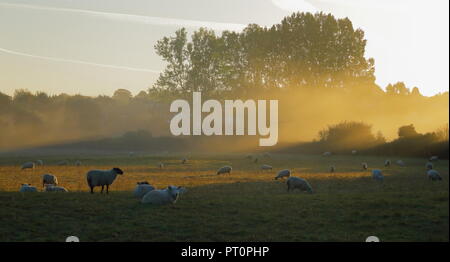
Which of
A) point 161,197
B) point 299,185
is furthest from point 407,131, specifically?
point 161,197

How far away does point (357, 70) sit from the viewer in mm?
71688

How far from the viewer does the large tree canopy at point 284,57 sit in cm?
6681

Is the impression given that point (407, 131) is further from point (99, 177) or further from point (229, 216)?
point (229, 216)

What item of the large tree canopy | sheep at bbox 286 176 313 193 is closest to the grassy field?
sheep at bbox 286 176 313 193

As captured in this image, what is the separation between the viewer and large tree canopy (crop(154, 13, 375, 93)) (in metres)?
66.8

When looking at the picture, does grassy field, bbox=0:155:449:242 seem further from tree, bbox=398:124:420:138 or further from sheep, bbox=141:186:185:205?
tree, bbox=398:124:420:138

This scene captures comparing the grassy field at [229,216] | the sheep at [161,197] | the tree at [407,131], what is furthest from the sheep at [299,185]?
the tree at [407,131]

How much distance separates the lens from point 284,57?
73250mm

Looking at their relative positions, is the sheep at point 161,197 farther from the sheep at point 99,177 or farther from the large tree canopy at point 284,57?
the large tree canopy at point 284,57

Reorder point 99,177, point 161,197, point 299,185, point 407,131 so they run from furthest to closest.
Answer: point 407,131, point 299,185, point 99,177, point 161,197

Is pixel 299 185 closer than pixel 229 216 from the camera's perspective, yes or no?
No
